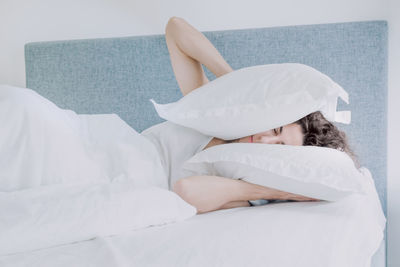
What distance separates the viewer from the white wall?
185 centimetres

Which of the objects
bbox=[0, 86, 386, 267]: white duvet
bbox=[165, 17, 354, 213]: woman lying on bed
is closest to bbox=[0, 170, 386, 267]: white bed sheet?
bbox=[0, 86, 386, 267]: white duvet

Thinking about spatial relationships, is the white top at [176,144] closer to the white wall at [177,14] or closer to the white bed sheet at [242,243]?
the white bed sheet at [242,243]

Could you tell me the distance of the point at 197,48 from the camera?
1669 mm

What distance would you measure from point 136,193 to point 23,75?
1.58 metres

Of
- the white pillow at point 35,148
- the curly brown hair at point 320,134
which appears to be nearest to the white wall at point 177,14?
the curly brown hair at point 320,134

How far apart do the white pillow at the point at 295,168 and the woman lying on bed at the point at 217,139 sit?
→ 0.16 feet

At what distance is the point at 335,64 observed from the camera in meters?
1.82

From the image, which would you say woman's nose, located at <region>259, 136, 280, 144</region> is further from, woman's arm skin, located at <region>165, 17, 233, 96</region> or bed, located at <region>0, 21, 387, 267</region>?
woman's arm skin, located at <region>165, 17, 233, 96</region>

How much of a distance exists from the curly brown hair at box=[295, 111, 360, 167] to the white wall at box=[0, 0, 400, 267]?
0.48 meters

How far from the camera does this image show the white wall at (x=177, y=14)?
1851mm

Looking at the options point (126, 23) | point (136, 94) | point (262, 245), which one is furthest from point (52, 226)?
point (126, 23)

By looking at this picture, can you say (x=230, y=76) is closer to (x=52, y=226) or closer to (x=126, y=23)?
(x=52, y=226)

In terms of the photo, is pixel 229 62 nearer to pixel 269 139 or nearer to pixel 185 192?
pixel 269 139

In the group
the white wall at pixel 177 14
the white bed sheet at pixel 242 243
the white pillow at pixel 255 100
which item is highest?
the white wall at pixel 177 14
